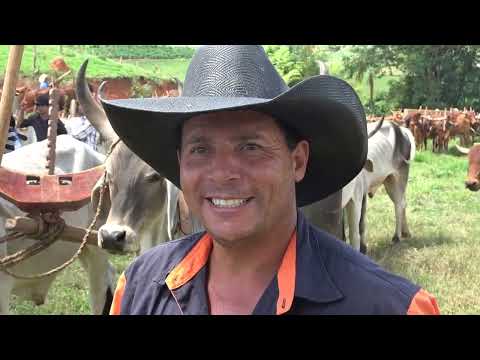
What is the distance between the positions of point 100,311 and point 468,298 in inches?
158

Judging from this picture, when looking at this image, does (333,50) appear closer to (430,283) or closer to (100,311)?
(430,283)

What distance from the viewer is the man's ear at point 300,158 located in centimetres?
184

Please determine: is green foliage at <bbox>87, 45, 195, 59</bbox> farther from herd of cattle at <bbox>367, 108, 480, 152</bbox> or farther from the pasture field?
the pasture field

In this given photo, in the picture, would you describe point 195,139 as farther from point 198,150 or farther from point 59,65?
point 59,65

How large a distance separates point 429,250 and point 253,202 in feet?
26.2

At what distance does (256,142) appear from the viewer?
1688 millimetres

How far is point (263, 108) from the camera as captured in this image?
1685mm

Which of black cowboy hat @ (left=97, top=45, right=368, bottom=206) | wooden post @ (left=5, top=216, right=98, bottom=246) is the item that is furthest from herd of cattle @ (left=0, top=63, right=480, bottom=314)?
black cowboy hat @ (left=97, top=45, right=368, bottom=206)

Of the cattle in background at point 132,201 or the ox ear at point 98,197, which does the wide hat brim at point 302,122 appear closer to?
the cattle in background at point 132,201

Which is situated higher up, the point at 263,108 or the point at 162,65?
the point at 263,108

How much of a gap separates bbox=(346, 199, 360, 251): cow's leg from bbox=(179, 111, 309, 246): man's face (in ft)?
21.1

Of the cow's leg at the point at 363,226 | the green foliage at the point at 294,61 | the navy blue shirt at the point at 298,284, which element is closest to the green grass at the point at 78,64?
the green foliage at the point at 294,61

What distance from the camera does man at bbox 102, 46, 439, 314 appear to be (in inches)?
63.9

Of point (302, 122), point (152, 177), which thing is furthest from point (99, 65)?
point (302, 122)
